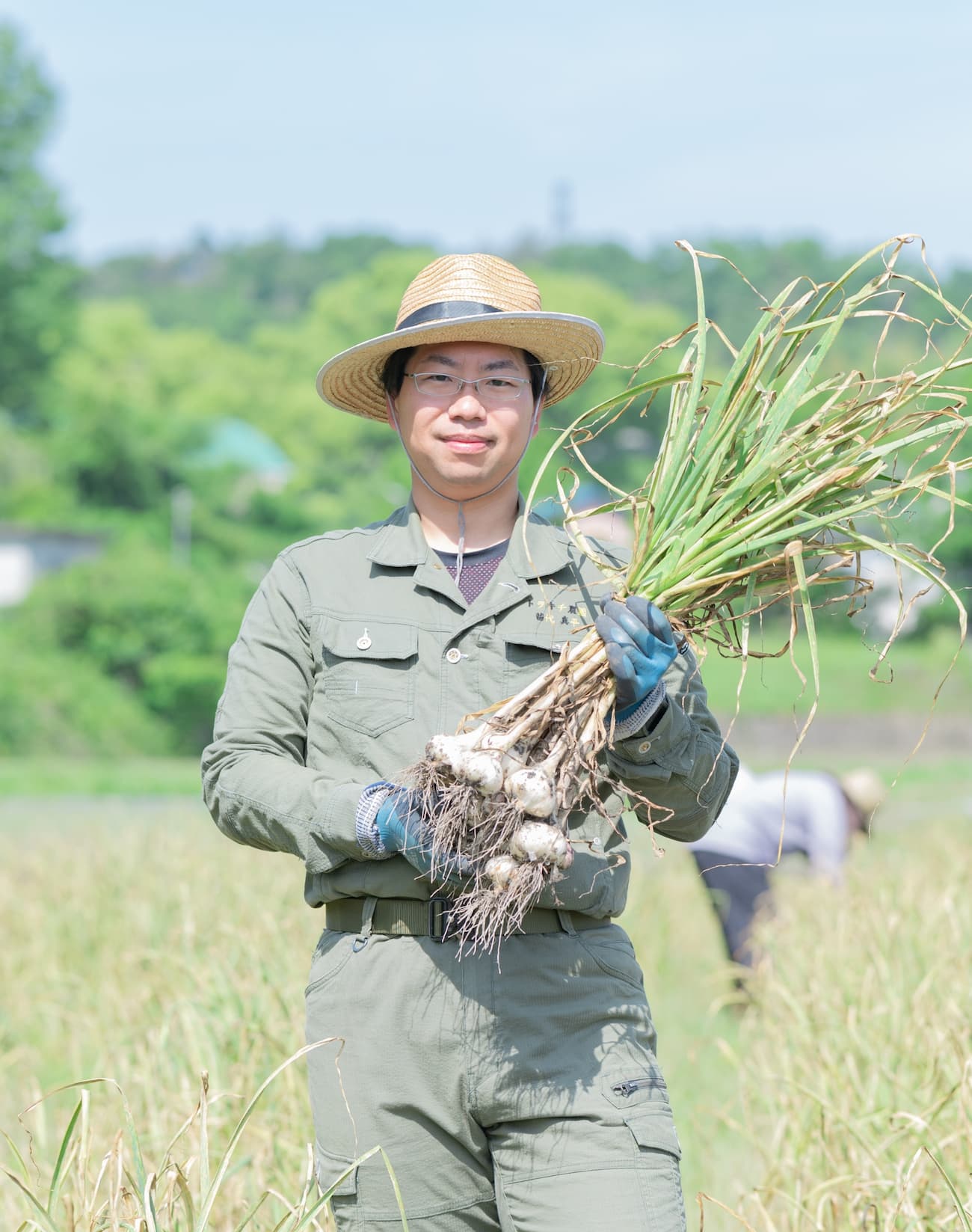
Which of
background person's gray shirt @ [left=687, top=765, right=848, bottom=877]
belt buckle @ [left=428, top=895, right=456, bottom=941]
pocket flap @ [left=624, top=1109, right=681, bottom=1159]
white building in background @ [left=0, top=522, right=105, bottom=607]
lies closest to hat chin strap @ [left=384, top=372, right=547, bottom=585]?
belt buckle @ [left=428, top=895, right=456, bottom=941]

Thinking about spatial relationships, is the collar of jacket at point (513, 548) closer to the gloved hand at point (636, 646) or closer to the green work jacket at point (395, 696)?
the green work jacket at point (395, 696)

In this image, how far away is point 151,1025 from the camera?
4348 mm

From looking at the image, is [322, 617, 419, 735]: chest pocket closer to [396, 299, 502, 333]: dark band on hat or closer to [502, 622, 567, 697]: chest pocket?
[502, 622, 567, 697]: chest pocket

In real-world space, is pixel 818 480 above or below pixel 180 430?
below

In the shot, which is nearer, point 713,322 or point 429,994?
point 429,994

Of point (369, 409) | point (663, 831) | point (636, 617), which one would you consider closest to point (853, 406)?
point (636, 617)

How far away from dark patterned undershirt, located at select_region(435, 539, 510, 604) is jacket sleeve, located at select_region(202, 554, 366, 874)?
244 millimetres

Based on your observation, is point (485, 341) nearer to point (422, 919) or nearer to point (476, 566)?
point (476, 566)

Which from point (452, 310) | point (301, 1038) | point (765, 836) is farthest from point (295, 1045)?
point (765, 836)

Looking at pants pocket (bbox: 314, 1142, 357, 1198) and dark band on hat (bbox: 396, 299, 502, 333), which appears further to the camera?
dark band on hat (bbox: 396, 299, 502, 333)

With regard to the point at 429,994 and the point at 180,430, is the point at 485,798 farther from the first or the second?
the point at 180,430

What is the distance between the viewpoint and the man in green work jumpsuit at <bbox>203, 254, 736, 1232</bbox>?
223cm

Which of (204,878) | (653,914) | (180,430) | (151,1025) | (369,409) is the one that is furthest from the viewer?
(180,430)

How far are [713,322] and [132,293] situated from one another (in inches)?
4692
